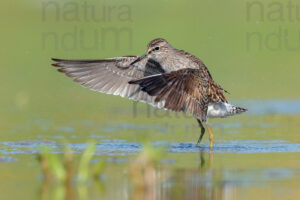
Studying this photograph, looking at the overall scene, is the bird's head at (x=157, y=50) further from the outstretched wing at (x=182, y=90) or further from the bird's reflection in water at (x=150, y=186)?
the bird's reflection in water at (x=150, y=186)

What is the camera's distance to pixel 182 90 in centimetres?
991

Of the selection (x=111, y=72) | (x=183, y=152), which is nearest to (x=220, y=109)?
(x=183, y=152)

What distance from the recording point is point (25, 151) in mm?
10188

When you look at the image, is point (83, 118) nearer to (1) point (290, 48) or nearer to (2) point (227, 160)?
(2) point (227, 160)

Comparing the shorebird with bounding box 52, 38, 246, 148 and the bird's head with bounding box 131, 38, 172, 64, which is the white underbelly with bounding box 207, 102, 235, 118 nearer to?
the shorebird with bounding box 52, 38, 246, 148

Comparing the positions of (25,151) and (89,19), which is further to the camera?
(89,19)

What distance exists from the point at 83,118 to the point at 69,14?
9.93 m

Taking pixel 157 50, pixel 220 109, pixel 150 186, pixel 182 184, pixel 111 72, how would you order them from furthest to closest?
pixel 111 72 → pixel 157 50 → pixel 220 109 → pixel 182 184 → pixel 150 186

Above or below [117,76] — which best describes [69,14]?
above

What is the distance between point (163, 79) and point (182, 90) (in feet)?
1.13

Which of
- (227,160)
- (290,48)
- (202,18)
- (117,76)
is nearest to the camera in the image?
(227,160)

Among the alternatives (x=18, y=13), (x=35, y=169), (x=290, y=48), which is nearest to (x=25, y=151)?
(x=35, y=169)

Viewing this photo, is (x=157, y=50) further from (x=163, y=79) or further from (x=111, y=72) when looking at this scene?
(x=163, y=79)

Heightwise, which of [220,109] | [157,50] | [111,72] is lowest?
[220,109]
